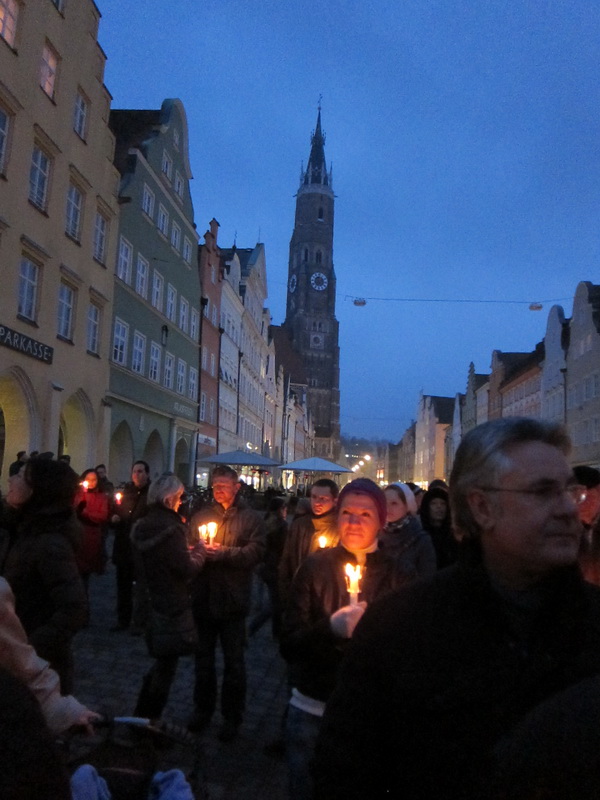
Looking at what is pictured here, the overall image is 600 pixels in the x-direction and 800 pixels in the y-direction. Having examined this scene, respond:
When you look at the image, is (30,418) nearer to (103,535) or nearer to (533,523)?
(103,535)

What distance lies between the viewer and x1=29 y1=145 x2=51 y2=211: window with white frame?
55.5 feet

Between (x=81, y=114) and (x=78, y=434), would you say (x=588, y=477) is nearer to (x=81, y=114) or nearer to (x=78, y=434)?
(x=78, y=434)

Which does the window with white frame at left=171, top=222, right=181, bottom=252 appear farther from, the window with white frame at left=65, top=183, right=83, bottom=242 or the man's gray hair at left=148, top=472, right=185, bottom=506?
the man's gray hair at left=148, top=472, right=185, bottom=506

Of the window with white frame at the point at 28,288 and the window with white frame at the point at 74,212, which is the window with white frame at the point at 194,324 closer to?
the window with white frame at the point at 74,212

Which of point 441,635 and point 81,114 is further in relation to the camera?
point 81,114

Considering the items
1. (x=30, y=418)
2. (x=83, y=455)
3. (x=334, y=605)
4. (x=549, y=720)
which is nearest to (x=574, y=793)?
(x=549, y=720)

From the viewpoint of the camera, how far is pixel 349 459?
127 m

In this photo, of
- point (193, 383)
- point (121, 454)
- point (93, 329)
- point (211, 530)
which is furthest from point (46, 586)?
point (193, 383)

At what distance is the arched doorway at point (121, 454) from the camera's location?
24906 millimetres

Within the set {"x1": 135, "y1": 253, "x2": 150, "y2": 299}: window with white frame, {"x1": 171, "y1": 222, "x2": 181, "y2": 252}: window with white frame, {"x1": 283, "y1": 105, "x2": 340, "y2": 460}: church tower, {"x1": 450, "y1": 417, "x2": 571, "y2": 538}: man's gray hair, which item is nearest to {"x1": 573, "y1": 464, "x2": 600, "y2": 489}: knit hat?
{"x1": 450, "y1": 417, "x2": 571, "y2": 538}: man's gray hair

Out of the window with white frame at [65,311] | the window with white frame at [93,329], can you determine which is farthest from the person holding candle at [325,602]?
the window with white frame at [93,329]

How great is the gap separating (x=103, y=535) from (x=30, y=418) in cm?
938

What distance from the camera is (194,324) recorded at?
110ft

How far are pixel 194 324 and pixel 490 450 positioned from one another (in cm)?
3254
